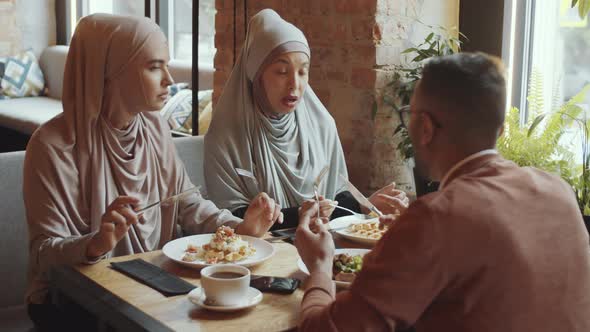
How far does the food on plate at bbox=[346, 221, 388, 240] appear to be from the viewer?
7.65ft

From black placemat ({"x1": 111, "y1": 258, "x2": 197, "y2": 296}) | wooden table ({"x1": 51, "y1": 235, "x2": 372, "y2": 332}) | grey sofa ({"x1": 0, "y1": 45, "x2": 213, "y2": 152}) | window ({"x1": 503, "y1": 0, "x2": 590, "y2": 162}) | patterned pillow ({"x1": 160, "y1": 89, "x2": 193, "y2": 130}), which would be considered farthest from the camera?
grey sofa ({"x1": 0, "y1": 45, "x2": 213, "y2": 152})

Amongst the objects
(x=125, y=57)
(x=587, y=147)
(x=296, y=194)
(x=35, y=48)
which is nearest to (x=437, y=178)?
(x=125, y=57)

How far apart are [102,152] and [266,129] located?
0.69 meters

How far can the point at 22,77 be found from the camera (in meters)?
7.25

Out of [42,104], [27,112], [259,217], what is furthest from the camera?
[42,104]

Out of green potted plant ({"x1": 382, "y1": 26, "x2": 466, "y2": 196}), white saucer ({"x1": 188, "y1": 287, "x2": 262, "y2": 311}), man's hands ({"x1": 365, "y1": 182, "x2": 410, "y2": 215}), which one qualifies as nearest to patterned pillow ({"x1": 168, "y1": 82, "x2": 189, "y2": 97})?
green potted plant ({"x1": 382, "y1": 26, "x2": 466, "y2": 196})

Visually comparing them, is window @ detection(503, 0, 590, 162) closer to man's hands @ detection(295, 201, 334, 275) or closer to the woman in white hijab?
the woman in white hijab

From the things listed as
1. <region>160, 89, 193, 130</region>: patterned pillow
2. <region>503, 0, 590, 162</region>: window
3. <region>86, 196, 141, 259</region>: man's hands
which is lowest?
<region>160, 89, 193, 130</region>: patterned pillow

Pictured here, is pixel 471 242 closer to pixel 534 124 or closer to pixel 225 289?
pixel 225 289

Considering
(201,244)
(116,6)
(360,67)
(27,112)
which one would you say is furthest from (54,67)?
(201,244)

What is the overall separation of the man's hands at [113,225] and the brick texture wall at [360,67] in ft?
5.18

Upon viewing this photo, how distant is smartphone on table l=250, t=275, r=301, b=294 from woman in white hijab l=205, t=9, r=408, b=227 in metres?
0.75

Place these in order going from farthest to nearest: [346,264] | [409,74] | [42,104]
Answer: [42,104]
[409,74]
[346,264]

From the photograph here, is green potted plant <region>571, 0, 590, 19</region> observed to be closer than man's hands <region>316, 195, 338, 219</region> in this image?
No
